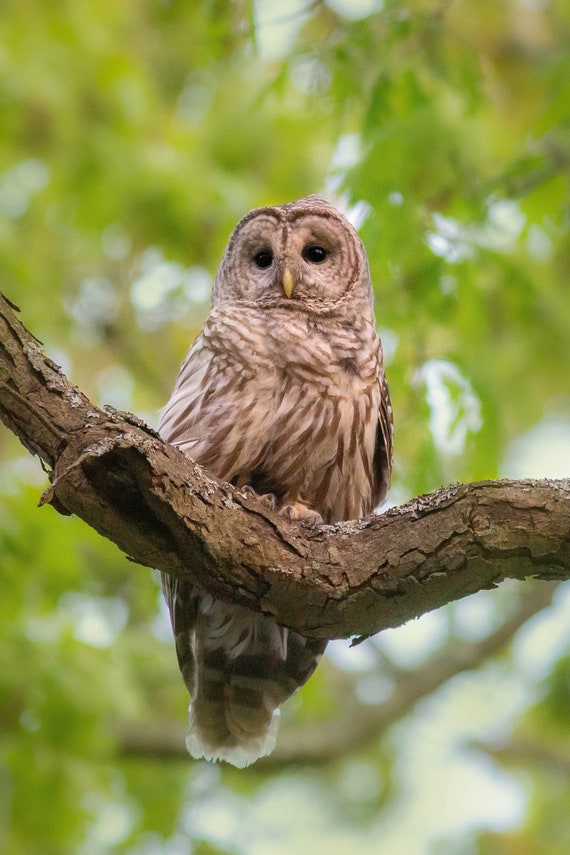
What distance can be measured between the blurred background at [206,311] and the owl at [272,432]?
50cm

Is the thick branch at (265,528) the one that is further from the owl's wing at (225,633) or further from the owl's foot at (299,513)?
the owl's wing at (225,633)

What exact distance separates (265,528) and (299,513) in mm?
793

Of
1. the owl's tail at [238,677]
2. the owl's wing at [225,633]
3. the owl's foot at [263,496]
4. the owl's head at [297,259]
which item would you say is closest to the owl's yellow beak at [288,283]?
the owl's head at [297,259]

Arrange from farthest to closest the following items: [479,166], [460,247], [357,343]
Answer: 1. [479,166]
2. [460,247]
3. [357,343]

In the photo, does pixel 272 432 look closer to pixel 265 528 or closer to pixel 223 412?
pixel 223 412

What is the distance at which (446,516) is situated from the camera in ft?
10.5

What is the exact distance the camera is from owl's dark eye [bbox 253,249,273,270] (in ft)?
15.8

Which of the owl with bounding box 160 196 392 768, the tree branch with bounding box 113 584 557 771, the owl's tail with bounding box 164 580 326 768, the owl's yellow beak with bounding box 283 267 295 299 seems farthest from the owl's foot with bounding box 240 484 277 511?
the tree branch with bounding box 113 584 557 771

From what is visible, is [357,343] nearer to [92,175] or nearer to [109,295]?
[92,175]

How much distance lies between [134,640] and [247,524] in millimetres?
3693

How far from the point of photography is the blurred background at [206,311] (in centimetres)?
513

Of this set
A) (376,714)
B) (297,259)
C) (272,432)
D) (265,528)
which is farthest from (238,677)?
(376,714)

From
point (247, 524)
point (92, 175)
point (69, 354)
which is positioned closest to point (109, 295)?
point (69, 354)

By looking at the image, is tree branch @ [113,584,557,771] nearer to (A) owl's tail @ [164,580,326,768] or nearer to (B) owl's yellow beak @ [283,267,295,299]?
(A) owl's tail @ [164,580,326,768]
